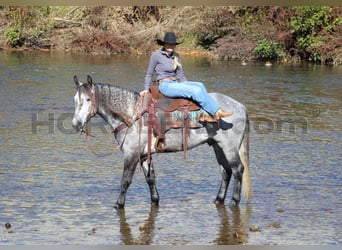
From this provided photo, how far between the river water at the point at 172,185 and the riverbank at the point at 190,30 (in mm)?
11106

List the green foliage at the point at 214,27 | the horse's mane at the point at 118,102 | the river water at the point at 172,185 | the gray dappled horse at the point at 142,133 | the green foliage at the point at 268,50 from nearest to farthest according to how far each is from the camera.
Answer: the river water at the point at 172,185
the gray dappled horse at the point at 142,133
the horse's mane at the point at 118,102
the green foliage at the point at 268,50
the green foliage at the point at 214,27

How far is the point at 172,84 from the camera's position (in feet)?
35.1

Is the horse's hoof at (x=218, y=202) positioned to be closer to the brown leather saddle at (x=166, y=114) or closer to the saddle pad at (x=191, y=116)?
the brown leather saddle at (x=166, y=114)

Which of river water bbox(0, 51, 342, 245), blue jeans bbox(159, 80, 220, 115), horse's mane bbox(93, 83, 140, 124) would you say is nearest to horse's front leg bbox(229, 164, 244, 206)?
river water bbox(0, 51, 342, 245)

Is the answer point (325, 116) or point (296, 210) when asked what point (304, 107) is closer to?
point (325, 116)

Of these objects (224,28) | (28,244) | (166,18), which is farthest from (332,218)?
(166,18)

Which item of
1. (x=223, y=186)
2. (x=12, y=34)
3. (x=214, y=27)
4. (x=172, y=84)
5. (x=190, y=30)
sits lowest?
(x=223, y=186)

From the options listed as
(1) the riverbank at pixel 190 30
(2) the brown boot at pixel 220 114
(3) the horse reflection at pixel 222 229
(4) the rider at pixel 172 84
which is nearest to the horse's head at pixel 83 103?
(4) the rider at pixel 172 84

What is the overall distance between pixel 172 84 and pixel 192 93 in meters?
0.30

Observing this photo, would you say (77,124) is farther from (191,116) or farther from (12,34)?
(12,34)

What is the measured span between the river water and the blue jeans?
141 cm

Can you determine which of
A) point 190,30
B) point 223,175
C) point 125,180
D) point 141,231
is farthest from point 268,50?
point 141,231

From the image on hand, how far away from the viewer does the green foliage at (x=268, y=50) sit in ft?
110

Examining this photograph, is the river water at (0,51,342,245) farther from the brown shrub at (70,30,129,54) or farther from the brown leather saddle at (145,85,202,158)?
the brown shrub at (70,30,129,54)
